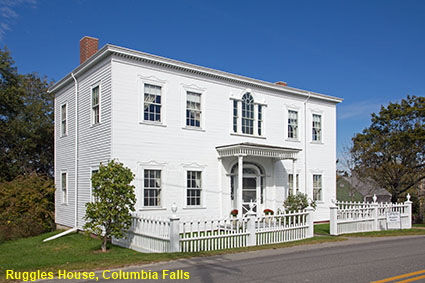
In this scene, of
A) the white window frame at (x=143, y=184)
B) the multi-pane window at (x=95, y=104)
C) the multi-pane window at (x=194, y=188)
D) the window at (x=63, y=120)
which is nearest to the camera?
the white window frame at (x=143, y=184)

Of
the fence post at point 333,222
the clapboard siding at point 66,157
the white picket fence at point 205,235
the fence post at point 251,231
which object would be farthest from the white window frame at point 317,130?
the clapboard siding at point 66,157

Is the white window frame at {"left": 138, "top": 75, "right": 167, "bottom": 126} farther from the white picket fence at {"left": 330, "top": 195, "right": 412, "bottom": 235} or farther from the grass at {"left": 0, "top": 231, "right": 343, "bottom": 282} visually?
the white picket fence at {"left": 330, "top": 195, "right": 412, "bottom": 235}

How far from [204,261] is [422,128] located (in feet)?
72.6

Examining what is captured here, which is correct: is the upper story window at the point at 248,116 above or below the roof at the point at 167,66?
below

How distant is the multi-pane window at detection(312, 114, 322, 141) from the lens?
23938mm

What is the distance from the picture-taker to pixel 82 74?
63.1 ft

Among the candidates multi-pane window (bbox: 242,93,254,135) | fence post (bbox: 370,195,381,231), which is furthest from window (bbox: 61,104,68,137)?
fence post (bbox: 370,195,381,231)

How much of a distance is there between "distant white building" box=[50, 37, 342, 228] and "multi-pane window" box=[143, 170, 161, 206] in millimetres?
42

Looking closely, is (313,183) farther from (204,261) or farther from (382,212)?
(204,261)

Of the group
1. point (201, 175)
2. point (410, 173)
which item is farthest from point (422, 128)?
point (201, 175)

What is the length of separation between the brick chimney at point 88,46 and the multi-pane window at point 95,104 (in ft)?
8.46

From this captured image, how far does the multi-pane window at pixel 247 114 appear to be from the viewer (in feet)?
67.5

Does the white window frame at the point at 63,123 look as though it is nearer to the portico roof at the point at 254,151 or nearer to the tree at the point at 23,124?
the portico roof at the point at 254,151

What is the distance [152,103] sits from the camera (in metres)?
17.4
